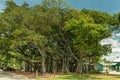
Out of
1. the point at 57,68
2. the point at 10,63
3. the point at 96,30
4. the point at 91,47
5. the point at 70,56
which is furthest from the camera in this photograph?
the point at 10,63

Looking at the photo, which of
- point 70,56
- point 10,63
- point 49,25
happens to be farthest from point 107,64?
point 49,25

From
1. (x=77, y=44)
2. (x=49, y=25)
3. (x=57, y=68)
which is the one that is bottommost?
(x=57, y=68)

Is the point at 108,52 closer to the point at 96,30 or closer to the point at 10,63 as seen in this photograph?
the point at 96,30

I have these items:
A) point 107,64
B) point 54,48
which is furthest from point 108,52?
point 107,64

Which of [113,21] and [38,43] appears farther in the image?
[113,21]

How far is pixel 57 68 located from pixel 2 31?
15715 mm

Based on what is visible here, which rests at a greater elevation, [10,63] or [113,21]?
[113,21]

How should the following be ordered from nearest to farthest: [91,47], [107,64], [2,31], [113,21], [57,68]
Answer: [91,47] < [2,31] < [113,21] < [57,68] < [107,64]

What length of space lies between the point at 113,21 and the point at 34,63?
53.6 feet

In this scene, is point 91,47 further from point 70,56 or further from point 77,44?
point 70,56

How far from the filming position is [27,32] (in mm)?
38031

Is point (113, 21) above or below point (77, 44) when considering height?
above

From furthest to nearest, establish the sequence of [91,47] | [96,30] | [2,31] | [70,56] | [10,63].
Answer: [10,63] → [70,56] → [2,31] → [91,47] → [96,30]

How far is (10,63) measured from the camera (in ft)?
213
